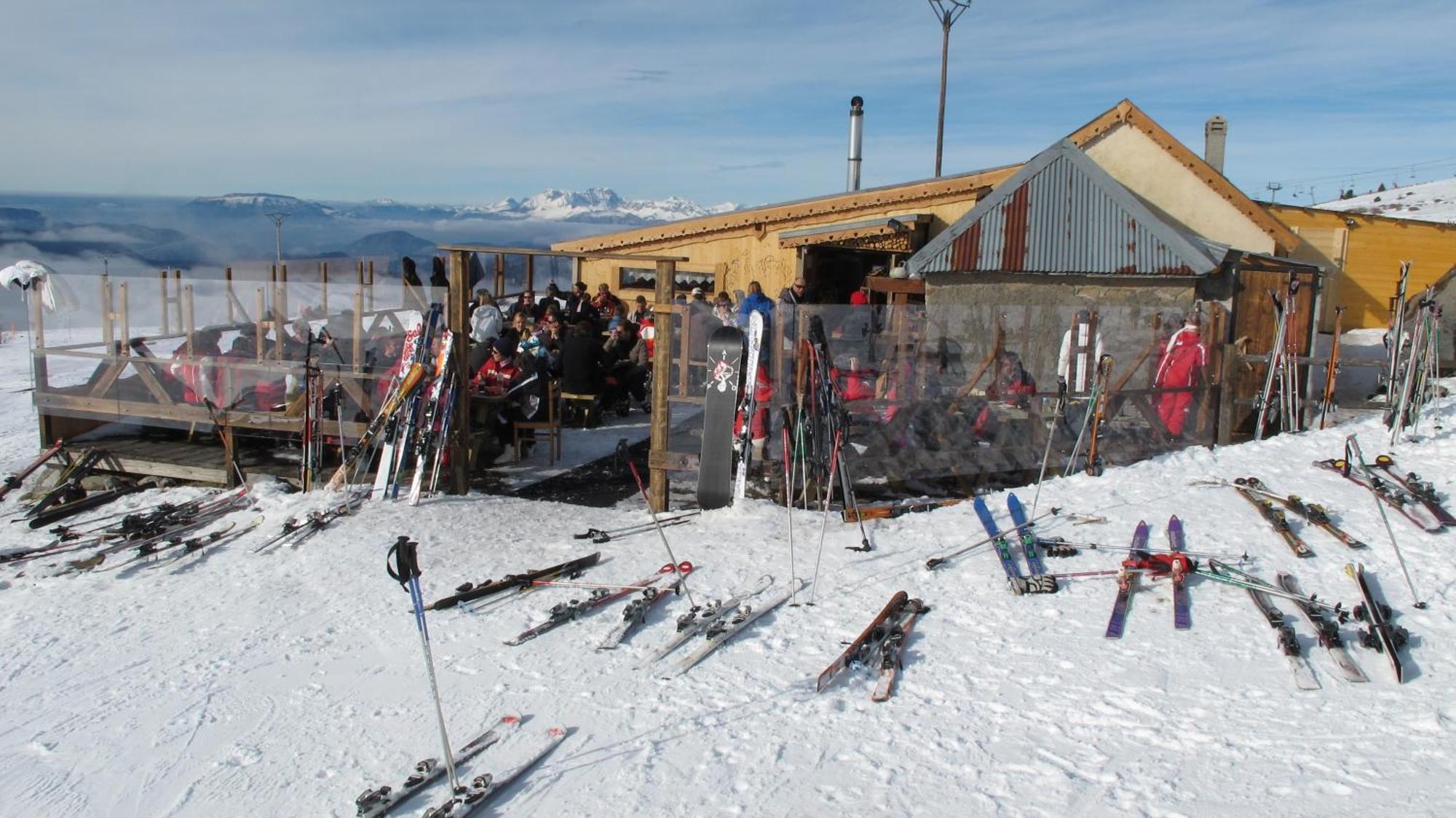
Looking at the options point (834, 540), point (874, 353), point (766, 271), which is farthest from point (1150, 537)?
point (766, 271)

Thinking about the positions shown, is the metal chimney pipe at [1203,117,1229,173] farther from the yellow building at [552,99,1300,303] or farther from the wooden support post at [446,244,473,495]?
the wooden support post at [446,244,473,495]

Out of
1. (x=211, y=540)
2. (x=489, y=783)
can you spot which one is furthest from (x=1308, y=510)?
(x=211, y=540)

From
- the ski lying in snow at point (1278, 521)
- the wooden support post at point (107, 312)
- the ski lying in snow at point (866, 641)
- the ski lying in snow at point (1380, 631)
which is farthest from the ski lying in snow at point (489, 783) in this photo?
the wooden support post at point (107, 312)

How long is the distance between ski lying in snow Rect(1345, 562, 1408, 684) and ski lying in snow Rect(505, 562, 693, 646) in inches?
161

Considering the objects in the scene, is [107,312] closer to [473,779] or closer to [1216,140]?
[473,779]

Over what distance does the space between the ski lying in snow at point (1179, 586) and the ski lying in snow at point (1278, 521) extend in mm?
681

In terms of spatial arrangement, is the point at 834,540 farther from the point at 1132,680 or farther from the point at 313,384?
the point at 313,384

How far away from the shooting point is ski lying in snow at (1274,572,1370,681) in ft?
17.3

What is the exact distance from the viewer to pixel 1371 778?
4.33 metres

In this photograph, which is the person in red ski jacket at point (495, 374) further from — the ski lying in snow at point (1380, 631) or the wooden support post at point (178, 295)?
the ski lying in snow at point (1380, 631)

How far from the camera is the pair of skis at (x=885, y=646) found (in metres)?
5.38

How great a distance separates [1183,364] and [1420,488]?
233 cm

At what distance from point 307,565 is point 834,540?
3.98 meters

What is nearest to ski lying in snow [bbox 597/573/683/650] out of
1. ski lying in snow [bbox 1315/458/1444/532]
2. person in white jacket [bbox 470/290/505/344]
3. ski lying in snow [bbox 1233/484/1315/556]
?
ski lying in snow [bbox 1233/484/1315/556]
